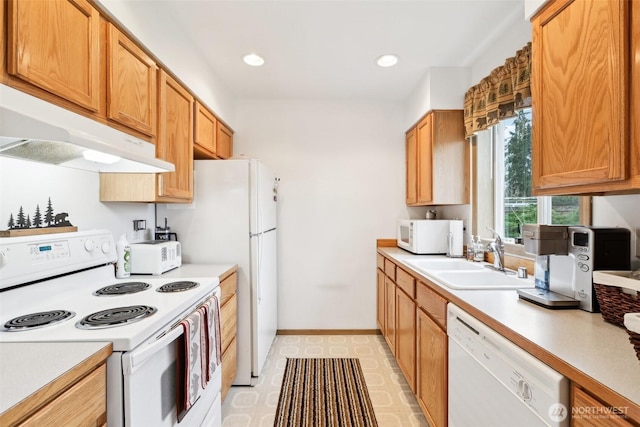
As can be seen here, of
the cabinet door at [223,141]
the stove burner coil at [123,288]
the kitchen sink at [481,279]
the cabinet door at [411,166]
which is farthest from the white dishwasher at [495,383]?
the cabinet door at [223,141]

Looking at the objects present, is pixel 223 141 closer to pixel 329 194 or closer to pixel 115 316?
pixel 329 194

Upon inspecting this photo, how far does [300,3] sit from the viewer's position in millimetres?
1733

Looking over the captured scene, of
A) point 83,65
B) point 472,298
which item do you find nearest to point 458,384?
point 472,298

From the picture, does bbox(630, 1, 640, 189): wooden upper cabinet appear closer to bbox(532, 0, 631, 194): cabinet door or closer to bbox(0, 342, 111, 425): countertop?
bbox(532, 0, 631, 194): cabinet door

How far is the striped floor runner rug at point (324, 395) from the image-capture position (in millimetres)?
1904

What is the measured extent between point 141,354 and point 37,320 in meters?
0.44

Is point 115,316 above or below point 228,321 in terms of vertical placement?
above

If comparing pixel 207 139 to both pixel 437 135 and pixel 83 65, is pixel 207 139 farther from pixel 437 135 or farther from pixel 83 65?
pixel 437 135

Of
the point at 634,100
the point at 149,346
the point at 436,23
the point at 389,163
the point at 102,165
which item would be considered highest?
the point at 436,23

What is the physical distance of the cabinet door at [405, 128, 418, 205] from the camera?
2.92 meters

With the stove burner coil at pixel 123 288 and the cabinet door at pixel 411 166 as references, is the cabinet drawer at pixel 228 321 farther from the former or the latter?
the cabinet door at pixel 411 166

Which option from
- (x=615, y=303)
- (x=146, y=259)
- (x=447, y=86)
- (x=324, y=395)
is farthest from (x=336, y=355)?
(x=447, y=86)

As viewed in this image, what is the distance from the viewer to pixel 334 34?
203 cm

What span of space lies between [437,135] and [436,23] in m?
0.89
